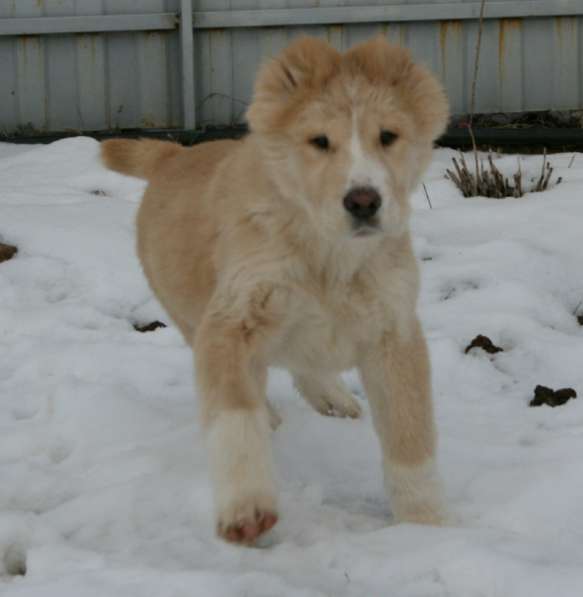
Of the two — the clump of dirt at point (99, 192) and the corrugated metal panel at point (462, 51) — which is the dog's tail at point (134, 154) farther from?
the corrugated metal panel at point (462, 51)

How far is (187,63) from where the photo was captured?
8.01 metres

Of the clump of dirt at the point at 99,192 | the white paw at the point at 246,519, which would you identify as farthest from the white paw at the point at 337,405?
Answer: the clump of dirt at the point at 99,192

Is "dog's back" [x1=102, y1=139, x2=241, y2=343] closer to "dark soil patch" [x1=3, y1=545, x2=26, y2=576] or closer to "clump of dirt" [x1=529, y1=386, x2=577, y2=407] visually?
"dark soil patch" [x1=3, y1=545, x2=26, y2=576]

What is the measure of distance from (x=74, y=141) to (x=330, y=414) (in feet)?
13.7

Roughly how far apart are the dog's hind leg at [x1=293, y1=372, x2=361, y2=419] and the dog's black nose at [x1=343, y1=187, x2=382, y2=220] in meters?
1.23

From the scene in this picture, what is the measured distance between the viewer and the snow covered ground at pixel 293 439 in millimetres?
2572

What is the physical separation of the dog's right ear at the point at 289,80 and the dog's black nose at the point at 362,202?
0.43 meters

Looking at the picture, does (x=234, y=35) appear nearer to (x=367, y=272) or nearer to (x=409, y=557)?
(x=367, y=272)

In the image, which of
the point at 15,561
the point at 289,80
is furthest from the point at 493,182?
the point at 15,561

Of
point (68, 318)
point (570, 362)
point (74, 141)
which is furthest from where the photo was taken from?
point (74, 141)

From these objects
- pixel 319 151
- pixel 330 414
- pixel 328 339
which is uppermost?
pixel 319 151

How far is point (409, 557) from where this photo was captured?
263 centimetres

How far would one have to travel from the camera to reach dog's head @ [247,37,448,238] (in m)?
2.82

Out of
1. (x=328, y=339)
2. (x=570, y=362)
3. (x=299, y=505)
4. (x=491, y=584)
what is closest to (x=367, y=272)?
(x=328, y=339)
